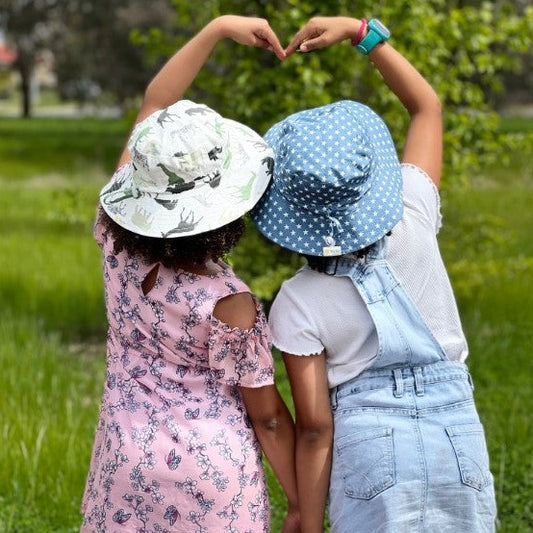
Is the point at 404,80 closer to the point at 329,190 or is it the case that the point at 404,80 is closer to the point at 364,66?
the point at 329,190

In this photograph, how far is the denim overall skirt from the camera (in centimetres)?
233

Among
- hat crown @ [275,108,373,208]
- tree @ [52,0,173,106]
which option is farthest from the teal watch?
tree @ [52,0,173,106]

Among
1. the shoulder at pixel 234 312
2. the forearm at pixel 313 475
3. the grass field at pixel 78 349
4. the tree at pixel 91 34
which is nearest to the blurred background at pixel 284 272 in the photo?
A: the grass field at pixel 78 349

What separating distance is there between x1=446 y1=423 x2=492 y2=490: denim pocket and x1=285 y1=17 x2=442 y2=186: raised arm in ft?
2.11

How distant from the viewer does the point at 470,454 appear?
7.78ft

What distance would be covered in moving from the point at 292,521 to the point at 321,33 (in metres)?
1.19

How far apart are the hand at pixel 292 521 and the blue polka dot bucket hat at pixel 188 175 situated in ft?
2.41

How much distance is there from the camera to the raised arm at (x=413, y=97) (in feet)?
8.76

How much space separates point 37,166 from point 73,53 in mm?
10095

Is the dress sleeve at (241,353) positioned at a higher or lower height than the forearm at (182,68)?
lower

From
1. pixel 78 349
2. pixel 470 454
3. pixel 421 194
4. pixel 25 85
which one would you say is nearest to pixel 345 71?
pixel 78 349

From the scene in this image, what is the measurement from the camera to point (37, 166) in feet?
78.7

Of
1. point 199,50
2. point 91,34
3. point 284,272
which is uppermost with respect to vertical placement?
point 199,50

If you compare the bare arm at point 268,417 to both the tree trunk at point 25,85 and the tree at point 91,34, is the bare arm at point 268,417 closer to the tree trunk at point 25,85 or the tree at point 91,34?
the tree at point 91,34
